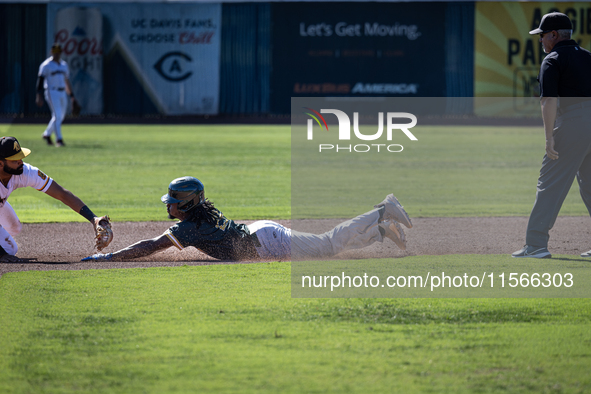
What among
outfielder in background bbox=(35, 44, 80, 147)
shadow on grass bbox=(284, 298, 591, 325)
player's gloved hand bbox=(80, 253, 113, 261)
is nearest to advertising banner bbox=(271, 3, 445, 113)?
outfielder in background bbox=(35, 44, 80, 147)

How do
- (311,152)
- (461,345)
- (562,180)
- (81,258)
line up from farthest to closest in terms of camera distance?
(311,152), (81,258), (562,180), (461,345)

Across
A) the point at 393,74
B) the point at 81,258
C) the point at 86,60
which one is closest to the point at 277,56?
the point at 393,74

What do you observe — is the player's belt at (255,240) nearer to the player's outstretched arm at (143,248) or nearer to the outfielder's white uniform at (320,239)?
the outfielder's white uniform at (320,239)

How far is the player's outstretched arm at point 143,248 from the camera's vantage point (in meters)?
6.75

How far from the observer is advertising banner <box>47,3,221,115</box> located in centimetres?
3105

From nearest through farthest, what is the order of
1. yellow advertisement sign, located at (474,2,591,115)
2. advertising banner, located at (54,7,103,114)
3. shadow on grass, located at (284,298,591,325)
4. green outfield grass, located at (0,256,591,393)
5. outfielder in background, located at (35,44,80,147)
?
green outfield grass, located at (0,256,591,393) < shadow on grass, located at (284,298,591,325) < outfielder in background, located at (35,44,80,147) < advertising banner, located at (54,7,103,114) < yellow advertisement sign, located at (474,2,591,115)

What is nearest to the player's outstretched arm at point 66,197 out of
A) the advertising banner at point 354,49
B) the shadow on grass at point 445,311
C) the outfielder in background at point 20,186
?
the outfielder in background at point 20,186

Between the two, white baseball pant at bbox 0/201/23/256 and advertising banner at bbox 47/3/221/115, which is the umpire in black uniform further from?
advertising banner at bbox 47/3/221/115

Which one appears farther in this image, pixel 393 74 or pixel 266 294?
pixel 393 74

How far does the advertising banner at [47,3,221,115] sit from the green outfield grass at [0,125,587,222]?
26.1ft

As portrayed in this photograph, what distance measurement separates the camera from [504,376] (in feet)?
13.4

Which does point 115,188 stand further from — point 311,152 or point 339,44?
point 339,44

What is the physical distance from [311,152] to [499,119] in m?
14.7

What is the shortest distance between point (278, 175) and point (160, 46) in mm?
18213
